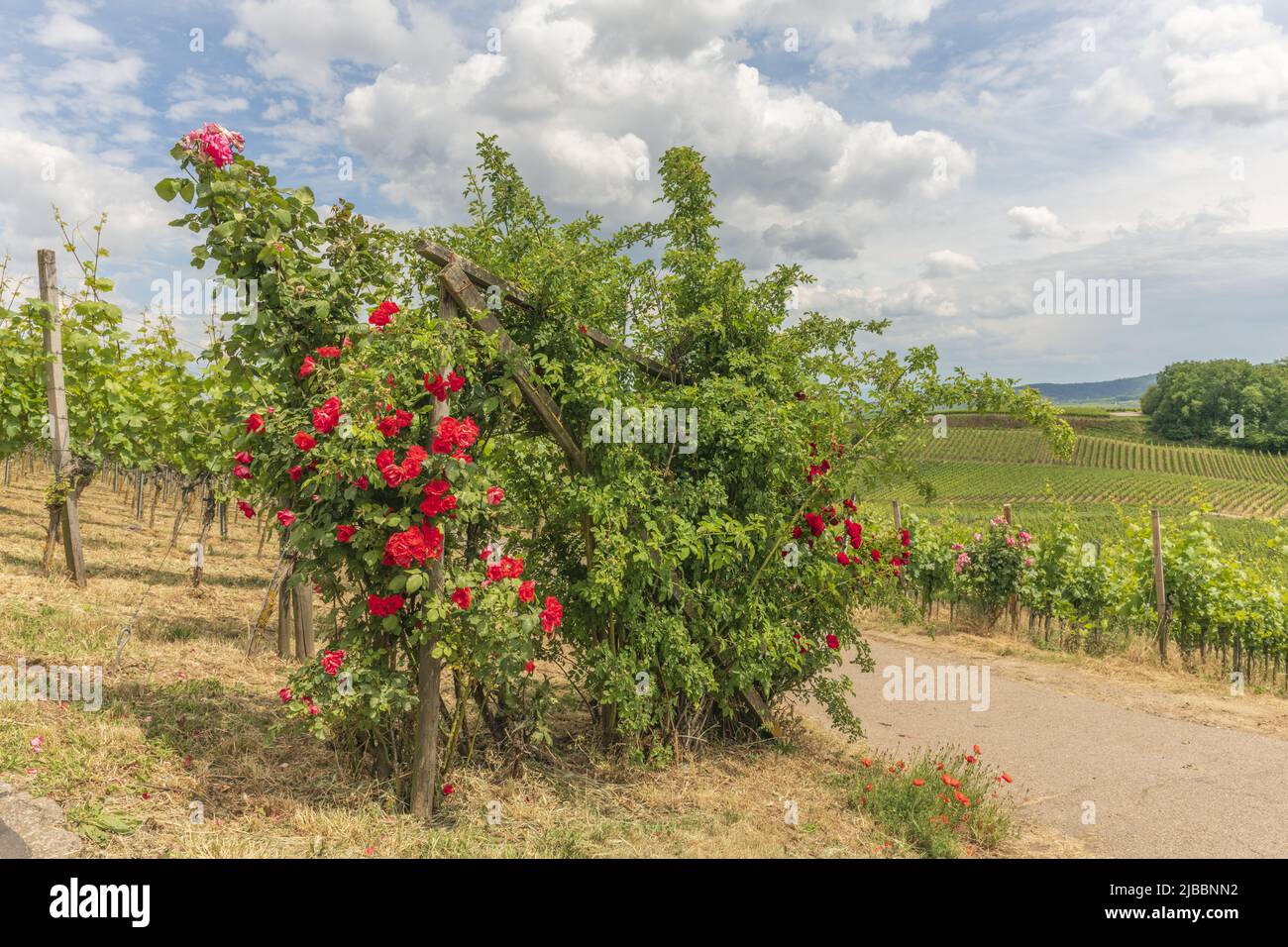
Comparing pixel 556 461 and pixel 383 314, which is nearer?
pixel 383 314

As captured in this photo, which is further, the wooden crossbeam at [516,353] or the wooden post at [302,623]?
the wooden post at [302,623]

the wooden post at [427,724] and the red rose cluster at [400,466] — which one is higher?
the red rose cluster at [400,466]

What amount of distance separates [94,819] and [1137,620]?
11.2 meters

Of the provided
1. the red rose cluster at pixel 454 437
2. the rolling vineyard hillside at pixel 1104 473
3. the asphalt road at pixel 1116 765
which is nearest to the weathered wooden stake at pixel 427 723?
the red rose cluster at pixel 454 437

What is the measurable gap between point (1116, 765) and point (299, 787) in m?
5.98

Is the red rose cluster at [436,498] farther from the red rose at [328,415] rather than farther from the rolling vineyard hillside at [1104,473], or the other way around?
the rolling vineyard hillside at [1104,473]

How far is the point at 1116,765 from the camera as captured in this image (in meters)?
6.39

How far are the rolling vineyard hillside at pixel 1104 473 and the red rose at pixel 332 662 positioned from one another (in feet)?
150

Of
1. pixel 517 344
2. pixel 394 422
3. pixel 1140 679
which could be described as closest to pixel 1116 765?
pixel 1140 679

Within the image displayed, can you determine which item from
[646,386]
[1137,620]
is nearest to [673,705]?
[646,386]

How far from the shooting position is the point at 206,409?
361 inches

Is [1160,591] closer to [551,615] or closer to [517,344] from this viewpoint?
[551,615]

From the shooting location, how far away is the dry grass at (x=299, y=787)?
12.8ft

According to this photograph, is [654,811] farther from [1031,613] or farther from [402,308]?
[1031,613]
